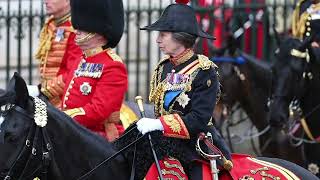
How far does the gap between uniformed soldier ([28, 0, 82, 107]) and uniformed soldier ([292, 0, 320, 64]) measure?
1.99m

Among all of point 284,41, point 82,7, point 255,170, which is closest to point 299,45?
point 284,41

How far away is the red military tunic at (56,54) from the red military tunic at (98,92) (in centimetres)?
64

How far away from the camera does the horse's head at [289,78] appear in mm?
7949

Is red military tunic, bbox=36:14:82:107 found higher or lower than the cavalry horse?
higher

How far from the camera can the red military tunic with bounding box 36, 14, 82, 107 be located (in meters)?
7.29

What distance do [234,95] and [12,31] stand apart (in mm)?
2920

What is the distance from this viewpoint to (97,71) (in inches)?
253

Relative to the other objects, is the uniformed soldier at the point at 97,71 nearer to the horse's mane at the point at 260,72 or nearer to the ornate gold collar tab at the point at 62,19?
the ornate gold collar tab at the point at 62,19

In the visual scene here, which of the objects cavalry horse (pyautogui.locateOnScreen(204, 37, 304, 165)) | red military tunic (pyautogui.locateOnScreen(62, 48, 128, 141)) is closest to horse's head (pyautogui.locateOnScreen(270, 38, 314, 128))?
cavalry horse (pyautogui.locateOnScreen(204, 37, 304, 165))

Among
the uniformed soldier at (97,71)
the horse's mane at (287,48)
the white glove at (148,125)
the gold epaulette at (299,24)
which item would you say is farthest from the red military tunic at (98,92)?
the gold epaulette at (299,24)

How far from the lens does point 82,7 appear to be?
6516mm

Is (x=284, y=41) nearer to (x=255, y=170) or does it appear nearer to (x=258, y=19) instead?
(x=255, y=170)

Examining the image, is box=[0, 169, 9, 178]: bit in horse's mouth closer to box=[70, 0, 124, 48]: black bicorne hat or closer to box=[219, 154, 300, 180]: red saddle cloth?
box=[219, 154, 300, 180]: red saddle cloth

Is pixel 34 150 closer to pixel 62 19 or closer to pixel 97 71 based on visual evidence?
pixel 97 71
